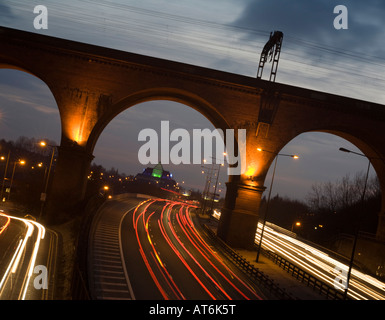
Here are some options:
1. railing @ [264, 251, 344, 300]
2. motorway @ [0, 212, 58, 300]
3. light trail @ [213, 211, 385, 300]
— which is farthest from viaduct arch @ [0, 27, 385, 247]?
light trail @ [213, 211, 385, 300]

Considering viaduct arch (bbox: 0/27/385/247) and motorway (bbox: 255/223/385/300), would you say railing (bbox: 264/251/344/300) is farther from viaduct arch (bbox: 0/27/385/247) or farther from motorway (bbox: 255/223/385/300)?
viaduct arch (bbox: 0/27/385/247)

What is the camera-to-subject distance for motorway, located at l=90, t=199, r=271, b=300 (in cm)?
1695

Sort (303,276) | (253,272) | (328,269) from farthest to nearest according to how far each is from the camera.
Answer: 1. (328,269)
2. (303,276)
3. (253,272)

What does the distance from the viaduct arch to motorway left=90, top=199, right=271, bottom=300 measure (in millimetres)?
3966

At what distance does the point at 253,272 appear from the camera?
21203mm

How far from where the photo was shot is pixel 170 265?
21.8m

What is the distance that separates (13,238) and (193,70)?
17828 mm

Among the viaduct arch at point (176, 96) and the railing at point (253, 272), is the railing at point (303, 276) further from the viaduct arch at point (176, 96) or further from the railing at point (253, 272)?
the viaduct arch at point (176, 96)

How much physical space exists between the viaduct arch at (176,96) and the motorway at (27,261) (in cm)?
309

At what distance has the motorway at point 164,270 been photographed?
1695 cm

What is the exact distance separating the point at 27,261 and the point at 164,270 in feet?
24.7

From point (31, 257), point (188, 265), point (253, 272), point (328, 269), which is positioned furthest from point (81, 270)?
point (328, 269)

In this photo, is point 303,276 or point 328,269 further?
point 328,269

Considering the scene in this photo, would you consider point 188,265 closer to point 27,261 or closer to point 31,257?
point 31,257
